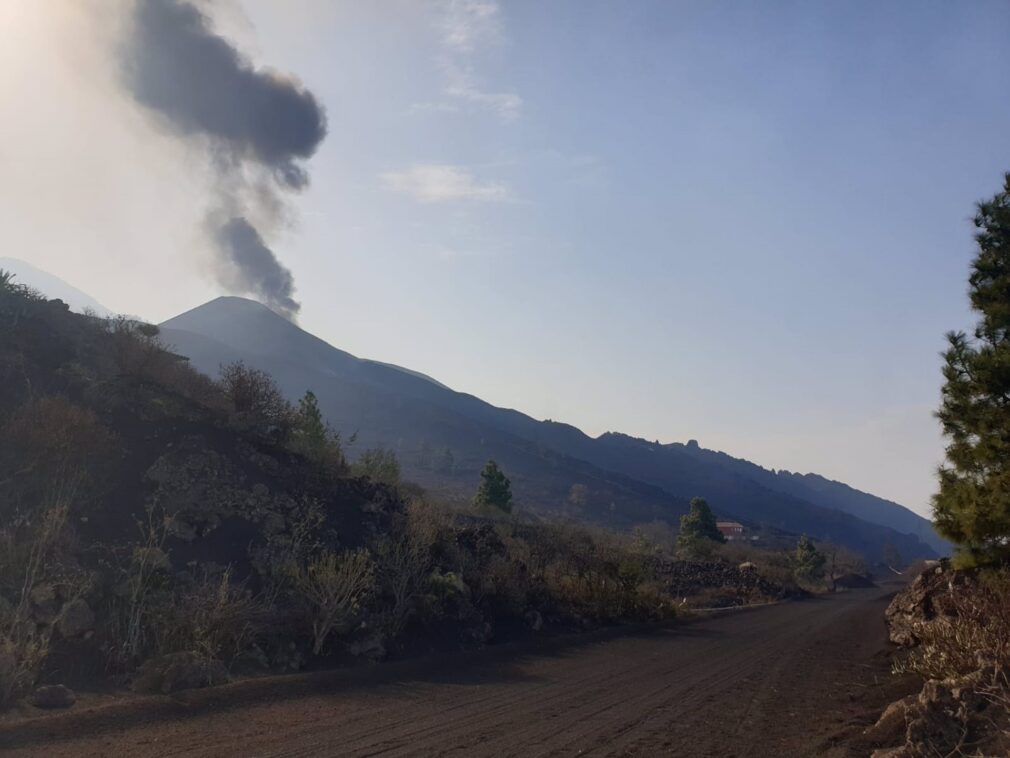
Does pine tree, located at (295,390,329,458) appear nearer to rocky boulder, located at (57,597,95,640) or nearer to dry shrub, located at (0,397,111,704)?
dry shrub, located at (0,397,111,704)

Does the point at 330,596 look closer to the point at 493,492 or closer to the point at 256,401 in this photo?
the point at 256,401

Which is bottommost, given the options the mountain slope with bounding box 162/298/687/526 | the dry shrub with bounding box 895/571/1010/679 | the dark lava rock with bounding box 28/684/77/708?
the dark lava rock with bounding box 28/684/77/708

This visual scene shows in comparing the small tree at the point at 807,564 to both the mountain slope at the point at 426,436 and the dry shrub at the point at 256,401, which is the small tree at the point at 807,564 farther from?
the dry shrub at the point at 256,401

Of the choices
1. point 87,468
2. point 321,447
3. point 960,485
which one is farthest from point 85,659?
point 960,485

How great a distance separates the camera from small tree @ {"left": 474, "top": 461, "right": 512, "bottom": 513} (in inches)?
1925

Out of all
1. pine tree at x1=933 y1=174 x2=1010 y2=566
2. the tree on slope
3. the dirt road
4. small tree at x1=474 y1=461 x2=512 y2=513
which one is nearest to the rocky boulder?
the dirt road

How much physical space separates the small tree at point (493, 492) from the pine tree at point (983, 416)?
35.0 metres

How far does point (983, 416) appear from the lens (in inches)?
533

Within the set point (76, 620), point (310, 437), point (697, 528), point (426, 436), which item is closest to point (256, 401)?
point (310, 437)

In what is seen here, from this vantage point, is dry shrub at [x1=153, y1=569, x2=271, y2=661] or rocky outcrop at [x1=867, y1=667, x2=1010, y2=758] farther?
dry shrub at [x1=153, y1=569, x2=271, y2=661]

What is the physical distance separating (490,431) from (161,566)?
151427 millimetres

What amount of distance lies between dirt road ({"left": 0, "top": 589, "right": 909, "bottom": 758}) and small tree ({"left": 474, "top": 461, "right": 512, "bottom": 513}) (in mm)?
32711

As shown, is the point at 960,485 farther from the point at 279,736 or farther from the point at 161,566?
the point at 161,566

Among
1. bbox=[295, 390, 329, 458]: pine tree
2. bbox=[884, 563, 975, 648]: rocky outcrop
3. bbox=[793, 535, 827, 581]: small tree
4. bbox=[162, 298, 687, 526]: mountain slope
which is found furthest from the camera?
bbox=[162, 298, 687, 526]: mountain slope
